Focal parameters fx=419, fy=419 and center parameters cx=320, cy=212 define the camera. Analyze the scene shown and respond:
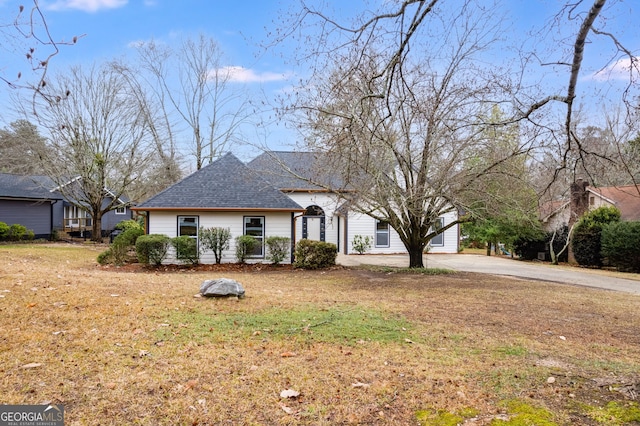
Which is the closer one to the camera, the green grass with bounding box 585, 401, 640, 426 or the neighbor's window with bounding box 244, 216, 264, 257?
the green grass with bounding box 585, 401, 640, 426

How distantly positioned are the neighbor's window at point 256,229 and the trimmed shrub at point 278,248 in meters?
0.53

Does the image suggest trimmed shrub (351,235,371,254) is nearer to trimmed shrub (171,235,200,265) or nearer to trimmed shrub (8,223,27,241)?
trimmed shrub (171,235,200,265)

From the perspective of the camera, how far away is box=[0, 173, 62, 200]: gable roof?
25.4 m

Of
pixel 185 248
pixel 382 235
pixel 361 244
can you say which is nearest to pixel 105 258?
pixel 185 248

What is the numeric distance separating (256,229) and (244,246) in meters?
1.06

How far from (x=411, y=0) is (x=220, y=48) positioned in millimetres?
28063

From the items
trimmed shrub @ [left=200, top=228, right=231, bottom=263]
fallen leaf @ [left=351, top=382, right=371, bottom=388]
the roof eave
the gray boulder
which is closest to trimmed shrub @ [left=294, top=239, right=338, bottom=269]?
the roof eave

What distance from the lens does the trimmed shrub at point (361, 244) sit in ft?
76.3

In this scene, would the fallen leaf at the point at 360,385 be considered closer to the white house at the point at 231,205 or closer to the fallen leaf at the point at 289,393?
the fallen leaf at the point at 289,393

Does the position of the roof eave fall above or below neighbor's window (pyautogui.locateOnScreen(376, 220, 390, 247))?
above

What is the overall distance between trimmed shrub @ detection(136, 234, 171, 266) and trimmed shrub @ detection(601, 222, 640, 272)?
17748 mm

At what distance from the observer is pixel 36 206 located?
89.0 ft

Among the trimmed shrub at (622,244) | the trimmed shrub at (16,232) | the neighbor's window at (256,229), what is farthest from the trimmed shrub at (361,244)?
the trimmed shrub at (16,232)

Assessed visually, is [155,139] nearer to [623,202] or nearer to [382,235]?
[382,235]
